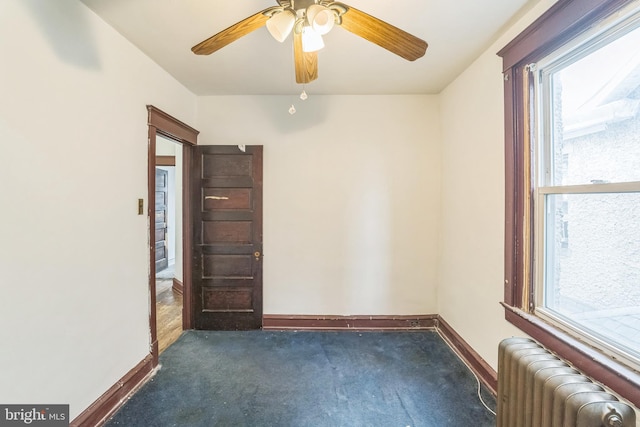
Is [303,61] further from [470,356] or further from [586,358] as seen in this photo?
[470,356]

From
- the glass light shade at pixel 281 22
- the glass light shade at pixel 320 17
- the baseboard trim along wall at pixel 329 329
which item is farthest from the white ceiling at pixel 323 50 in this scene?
the baseboard trim along wall at pixel 329 329

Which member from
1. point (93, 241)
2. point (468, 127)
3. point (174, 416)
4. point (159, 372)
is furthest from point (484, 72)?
point (159, 372)

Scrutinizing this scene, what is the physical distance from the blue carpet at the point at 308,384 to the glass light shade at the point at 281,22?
224cm

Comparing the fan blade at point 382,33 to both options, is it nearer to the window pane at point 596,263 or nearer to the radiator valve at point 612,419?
the window pane at point 596,263

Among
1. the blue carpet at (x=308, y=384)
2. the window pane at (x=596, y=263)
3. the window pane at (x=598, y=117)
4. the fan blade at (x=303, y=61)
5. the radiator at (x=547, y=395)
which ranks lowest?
the blue carpet at (x=308, y=384)

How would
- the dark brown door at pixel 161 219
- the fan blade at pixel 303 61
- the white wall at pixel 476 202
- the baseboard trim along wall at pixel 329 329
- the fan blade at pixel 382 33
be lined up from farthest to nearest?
1. the dark brown door at pixel 161 219
2. the white wall at pixel 476 202
3. the baseboard trim along wall at pixel 329 329
4. the fan blade at pixel 303 61
5. the fan blade at pixel 382 33

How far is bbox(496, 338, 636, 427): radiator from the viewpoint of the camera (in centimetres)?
99

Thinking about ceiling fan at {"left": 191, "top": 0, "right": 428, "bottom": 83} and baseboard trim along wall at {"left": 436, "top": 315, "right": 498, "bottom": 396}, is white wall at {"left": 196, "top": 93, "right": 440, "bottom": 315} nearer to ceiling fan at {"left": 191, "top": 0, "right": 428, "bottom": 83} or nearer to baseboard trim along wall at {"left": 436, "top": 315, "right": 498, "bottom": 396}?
baseboard trim along wall at {"left": 436, "top": 315, "right": 498, "bottom": 396}

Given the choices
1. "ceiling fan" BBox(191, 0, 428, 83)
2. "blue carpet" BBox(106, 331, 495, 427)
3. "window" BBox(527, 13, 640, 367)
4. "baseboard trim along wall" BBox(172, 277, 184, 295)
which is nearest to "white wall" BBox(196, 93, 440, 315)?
"blue carpet" BBox(106, 331, 495, 427)

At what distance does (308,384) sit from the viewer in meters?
2.05

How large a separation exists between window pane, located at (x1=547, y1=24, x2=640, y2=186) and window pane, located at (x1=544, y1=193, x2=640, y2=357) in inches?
4.8

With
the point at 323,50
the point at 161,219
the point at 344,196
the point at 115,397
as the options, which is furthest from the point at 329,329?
the point at 161,219

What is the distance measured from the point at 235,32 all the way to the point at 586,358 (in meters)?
2.30

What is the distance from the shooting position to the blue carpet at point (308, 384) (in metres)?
1.73
